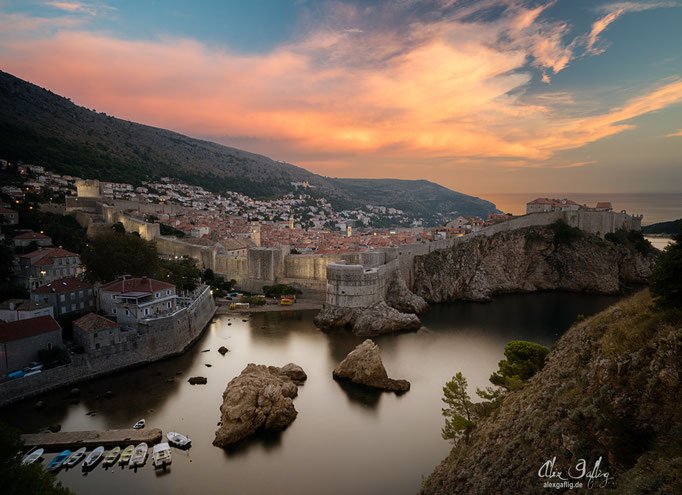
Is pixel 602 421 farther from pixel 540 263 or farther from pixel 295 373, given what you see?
pixel 540 263

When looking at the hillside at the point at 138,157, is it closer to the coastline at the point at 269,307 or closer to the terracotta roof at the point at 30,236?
the terracotta roof at the point at 30,236

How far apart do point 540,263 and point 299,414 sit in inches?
849

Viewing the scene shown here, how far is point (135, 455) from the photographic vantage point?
7.77m

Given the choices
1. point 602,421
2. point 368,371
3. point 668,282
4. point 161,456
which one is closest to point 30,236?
point 161,456

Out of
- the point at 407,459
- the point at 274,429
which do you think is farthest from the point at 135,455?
the point at 407,459

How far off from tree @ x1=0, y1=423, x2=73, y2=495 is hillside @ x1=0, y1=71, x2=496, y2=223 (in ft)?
118

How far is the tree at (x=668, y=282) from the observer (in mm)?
3271

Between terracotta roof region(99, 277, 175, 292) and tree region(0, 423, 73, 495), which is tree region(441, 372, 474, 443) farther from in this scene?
terracotta roof region(99, 277, 175, 292)

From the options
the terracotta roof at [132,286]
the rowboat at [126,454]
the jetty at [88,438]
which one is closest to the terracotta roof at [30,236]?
the terracotta roof at [132,286]

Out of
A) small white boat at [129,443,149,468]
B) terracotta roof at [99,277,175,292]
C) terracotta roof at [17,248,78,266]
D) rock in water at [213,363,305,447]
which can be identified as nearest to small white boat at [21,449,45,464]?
small white boat at [129,443,149,468]

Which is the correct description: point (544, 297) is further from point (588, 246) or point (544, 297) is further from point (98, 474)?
point (98, 474)

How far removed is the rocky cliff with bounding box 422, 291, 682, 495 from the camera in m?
2.40

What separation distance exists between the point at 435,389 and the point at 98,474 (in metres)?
8.47

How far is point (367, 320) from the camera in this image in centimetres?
1625
